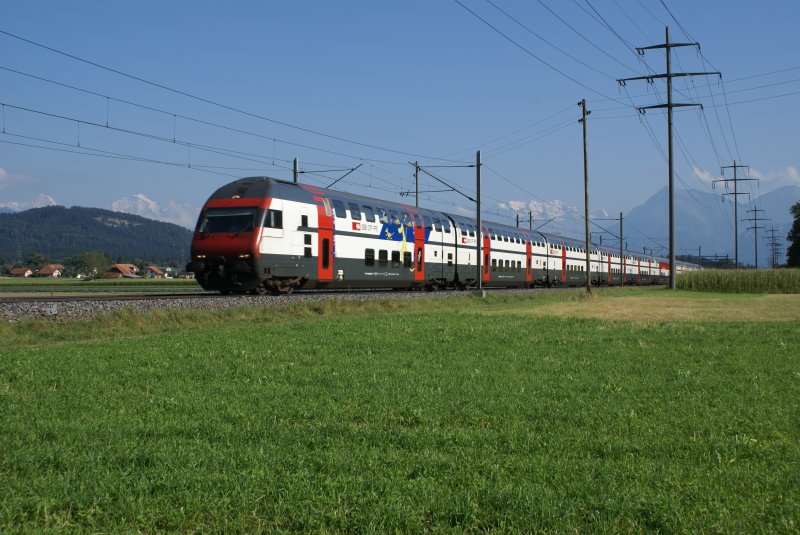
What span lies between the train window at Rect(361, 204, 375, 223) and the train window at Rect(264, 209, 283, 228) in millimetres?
7504

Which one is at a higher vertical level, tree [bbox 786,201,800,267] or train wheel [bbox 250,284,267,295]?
tree [bbox 786,201,800,267]

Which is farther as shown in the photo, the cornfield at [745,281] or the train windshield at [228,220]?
the cornfield at [745,281]

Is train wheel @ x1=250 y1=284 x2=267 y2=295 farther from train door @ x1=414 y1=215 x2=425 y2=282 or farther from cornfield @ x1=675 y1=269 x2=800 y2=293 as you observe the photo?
cornfield @ x1=675 y1=269 x2=800 y2=293

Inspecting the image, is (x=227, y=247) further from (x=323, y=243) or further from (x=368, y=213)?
(x=368, y=213)

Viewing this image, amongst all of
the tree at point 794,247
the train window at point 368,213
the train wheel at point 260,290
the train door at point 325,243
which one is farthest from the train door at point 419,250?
the tree at point 794,247

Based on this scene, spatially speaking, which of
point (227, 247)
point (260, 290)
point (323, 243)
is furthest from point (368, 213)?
point (227, 247)

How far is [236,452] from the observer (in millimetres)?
6988

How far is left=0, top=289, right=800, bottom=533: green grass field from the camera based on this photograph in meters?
5.48

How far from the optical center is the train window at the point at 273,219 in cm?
3047

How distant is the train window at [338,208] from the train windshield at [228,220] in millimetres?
5629

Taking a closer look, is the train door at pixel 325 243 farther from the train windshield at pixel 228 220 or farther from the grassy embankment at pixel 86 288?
the grassy embankment at pixel 86 288

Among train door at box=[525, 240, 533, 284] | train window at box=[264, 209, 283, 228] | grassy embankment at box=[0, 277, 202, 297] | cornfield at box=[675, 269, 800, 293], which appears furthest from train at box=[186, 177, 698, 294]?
cornfield at box=[675, 269, 800, 293]

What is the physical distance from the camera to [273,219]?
3080cm

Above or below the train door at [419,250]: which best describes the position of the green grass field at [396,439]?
below
